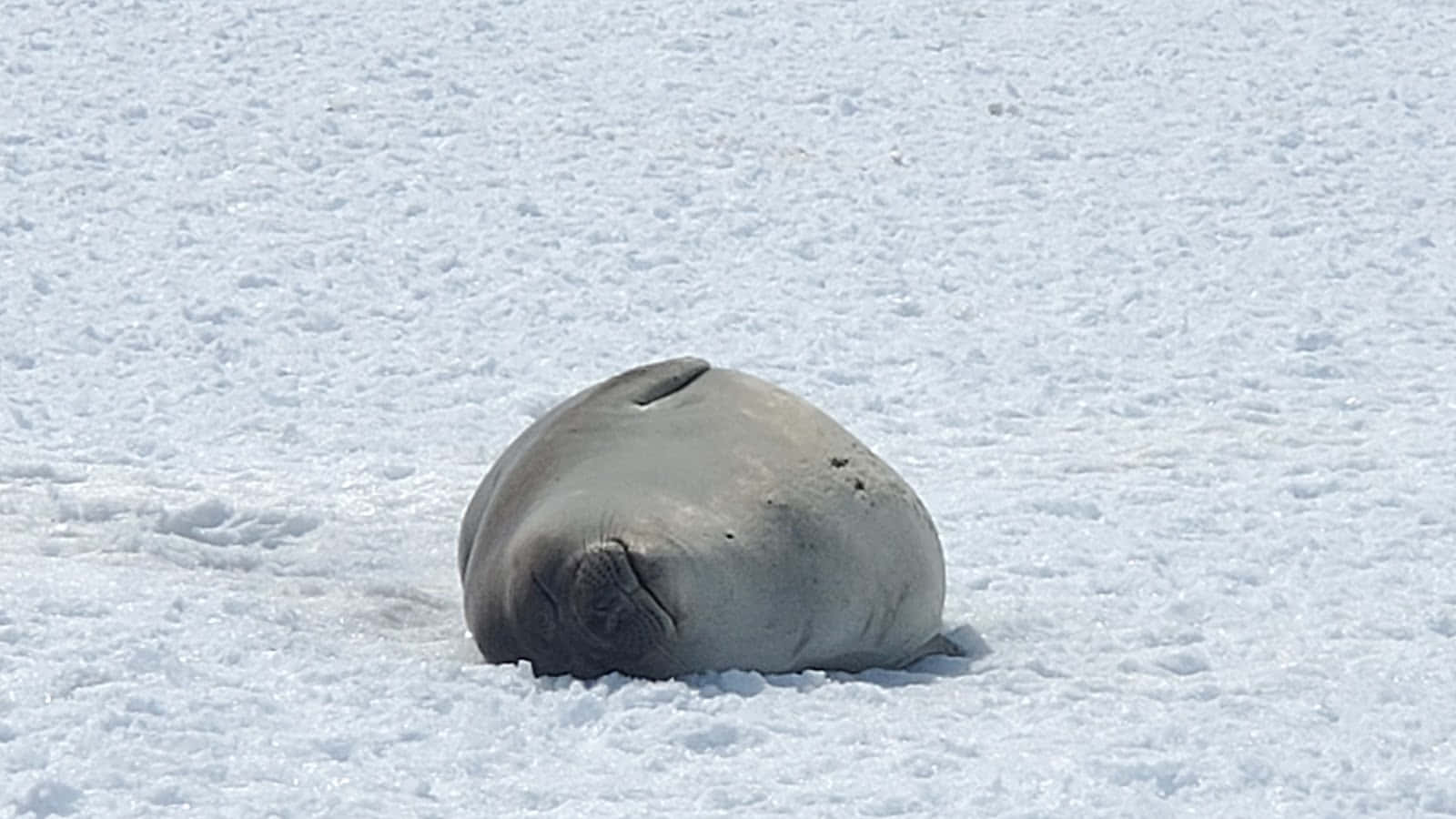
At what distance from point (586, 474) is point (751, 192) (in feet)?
14.4

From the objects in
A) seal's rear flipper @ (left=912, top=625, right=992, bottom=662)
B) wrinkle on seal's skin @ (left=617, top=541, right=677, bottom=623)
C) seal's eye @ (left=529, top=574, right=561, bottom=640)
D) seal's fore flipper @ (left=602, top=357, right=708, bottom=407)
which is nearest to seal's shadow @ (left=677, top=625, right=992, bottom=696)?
seal's rear flipper @ (left=912, top=625, right=992, bottom=662)

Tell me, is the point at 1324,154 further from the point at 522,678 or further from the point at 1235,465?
the point at 522,678

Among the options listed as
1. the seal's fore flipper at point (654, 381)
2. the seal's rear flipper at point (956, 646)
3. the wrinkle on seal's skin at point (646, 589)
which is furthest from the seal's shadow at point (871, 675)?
the seal's fore flipper at point (654, 381)

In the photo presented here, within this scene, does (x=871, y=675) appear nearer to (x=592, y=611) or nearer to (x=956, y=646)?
(x=956, y=646)

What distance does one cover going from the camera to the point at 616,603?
13.7 ft

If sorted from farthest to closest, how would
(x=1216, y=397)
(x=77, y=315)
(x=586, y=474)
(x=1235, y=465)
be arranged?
(x=77, y=315) → (x=1216, y=397) → (x=1235, y=465) → (x=586, y=474)

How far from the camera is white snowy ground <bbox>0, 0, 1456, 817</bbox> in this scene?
388 cm

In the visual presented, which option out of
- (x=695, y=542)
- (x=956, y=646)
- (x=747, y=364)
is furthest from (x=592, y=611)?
(x=747, y=364)

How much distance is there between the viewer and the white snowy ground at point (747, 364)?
388cm

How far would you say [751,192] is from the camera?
28.9 ft

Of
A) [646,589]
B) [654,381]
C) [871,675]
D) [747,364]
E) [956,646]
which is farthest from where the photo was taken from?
[747,364]

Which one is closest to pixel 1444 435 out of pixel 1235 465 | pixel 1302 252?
pixel 1235 465

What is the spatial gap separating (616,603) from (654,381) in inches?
34.3

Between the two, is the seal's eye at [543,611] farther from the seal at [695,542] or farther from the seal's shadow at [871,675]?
the seal's shadow at [871,675]
